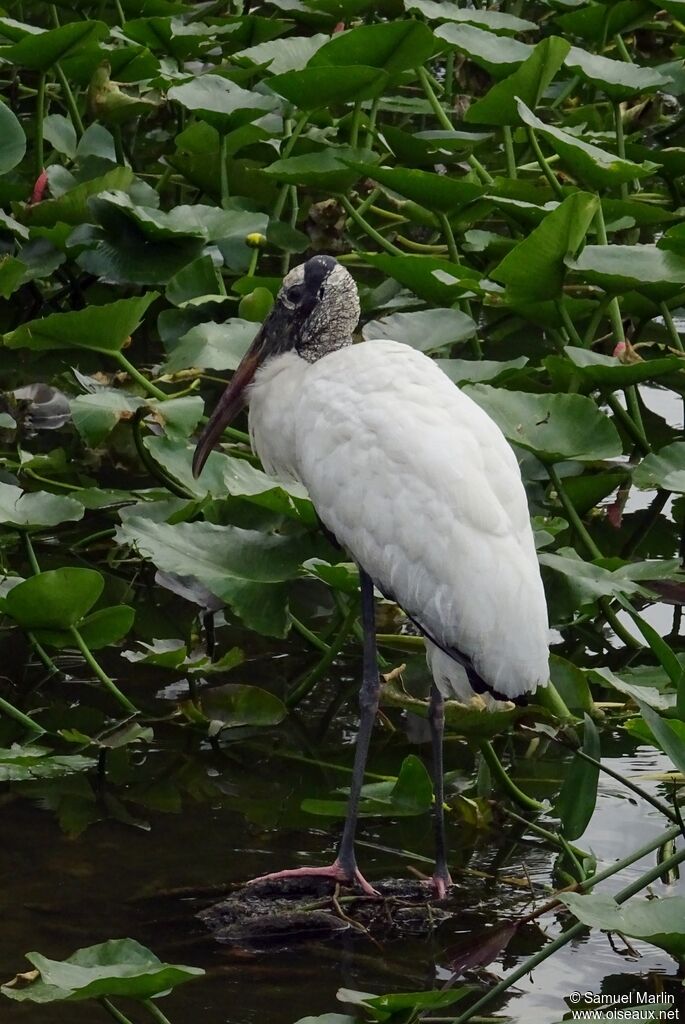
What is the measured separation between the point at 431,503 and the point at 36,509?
0.96 m

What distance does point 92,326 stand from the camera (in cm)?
412

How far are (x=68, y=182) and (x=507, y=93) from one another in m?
1.52

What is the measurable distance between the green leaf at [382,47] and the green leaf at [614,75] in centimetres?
42

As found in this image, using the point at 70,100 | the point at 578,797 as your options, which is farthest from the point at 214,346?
the point at 70,100

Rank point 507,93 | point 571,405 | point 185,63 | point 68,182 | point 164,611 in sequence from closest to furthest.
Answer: point 571,405 → point 164,611 → point 507,93 → point 68,182 → point 185,63

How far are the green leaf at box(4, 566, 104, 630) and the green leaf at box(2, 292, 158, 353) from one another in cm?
81

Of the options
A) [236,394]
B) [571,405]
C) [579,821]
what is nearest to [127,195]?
[236,394]

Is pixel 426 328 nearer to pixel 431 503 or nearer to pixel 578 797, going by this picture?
pixel 431 503

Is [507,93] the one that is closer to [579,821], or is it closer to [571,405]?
[571,405]

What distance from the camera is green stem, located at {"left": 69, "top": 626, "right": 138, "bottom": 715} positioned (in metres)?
3.60

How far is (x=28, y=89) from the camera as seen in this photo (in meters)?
6.82

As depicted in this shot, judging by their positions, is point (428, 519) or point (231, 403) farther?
point (231, 403)

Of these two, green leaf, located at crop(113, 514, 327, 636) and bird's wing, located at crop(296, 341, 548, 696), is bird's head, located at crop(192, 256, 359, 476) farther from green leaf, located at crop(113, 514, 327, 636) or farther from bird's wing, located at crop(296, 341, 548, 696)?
green leaf, located at crop(113, 514, 327, 636)

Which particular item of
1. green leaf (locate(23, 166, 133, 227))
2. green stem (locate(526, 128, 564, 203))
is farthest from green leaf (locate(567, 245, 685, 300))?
green leaf (locate(23, 166, 133, 227))
